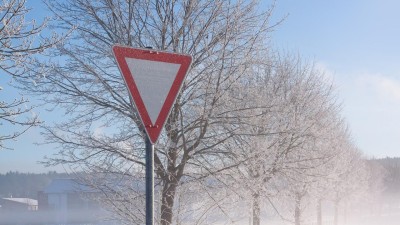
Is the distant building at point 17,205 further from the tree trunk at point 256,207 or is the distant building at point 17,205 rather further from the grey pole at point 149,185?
the grey pole at point 149,185

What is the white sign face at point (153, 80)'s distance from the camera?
3.47 m

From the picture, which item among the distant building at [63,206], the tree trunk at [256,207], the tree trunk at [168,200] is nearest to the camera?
the tree trunk at [168,200]

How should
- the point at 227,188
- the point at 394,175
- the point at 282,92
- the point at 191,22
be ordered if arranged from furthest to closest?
1. the point at 394,175
2. the point at 282,92
3. the point at 227,188
4. the point at 191,22

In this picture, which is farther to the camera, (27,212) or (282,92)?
(27,212)

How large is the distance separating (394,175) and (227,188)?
216 feet

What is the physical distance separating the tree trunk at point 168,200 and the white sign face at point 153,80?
428 cm

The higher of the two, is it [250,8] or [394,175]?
[250,8]

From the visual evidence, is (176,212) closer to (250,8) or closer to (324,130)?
(250,8)

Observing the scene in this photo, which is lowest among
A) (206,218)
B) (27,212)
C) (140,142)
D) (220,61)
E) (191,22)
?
(27,212)

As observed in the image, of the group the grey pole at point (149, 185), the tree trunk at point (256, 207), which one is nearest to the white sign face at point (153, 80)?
the grey pole at point (149, 185)

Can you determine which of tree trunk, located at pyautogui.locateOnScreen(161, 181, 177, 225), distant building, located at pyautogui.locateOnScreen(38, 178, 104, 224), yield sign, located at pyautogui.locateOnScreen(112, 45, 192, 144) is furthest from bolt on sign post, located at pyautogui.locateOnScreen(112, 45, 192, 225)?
distant building, located at pyautogui.locateOnScreen(38, 178, 104, 224)

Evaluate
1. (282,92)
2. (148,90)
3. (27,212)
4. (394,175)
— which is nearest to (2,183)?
(27,212)

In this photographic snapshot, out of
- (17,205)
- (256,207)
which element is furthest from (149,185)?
(17,205)

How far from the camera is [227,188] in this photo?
→ 8.05 meters
